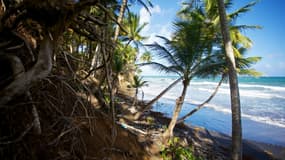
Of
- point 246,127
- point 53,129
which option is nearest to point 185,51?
point 53,129

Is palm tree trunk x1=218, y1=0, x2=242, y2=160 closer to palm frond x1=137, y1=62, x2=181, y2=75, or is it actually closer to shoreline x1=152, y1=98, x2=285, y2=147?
palm frond x1=137, y1=62, x2=181, y2=75

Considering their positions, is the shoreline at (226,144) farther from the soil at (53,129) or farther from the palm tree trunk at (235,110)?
the soil at (53,129)

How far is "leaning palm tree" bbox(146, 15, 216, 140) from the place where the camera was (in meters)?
4.62

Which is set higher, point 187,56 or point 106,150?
point 187,56

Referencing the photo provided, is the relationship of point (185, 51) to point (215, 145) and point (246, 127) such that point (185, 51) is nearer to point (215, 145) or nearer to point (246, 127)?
point (215, 145)

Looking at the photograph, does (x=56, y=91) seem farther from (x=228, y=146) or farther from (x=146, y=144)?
(x=228, y=146)

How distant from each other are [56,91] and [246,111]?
1269 centimetres

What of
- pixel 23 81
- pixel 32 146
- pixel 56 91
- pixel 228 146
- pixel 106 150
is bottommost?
pixel 228 146

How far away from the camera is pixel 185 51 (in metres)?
4.74

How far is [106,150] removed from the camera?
2.24 metres

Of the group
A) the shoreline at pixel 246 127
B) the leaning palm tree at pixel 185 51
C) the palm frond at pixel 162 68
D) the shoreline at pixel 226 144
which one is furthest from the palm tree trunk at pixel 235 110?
the shoreline at pixel 246 127

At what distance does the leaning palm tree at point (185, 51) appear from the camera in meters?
4.62

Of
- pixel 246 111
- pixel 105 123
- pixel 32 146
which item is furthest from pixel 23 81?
pixel 246 111

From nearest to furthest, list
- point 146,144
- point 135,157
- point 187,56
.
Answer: point 135,157 → point 146,144 → point 187,56
